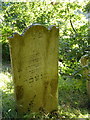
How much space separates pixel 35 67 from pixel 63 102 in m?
1.17

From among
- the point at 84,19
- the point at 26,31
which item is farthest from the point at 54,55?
the point at 84,19

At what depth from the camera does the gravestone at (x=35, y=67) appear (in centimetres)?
230

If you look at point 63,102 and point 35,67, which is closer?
point 35,67

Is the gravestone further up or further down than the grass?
further up

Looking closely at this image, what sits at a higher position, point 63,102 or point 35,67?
point 35,67

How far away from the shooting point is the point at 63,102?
3.25 meters

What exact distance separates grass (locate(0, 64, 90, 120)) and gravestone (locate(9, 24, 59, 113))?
19cm

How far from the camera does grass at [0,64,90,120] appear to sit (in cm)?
247

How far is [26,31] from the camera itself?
2281mm

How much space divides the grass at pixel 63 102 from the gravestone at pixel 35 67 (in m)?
0.19

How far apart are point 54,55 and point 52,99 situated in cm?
75

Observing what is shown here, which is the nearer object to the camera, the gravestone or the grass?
the gravestone

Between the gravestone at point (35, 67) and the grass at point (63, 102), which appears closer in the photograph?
the gravestone at point (35, 67)

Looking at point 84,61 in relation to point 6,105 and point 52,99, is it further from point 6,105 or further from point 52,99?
point 6,105
